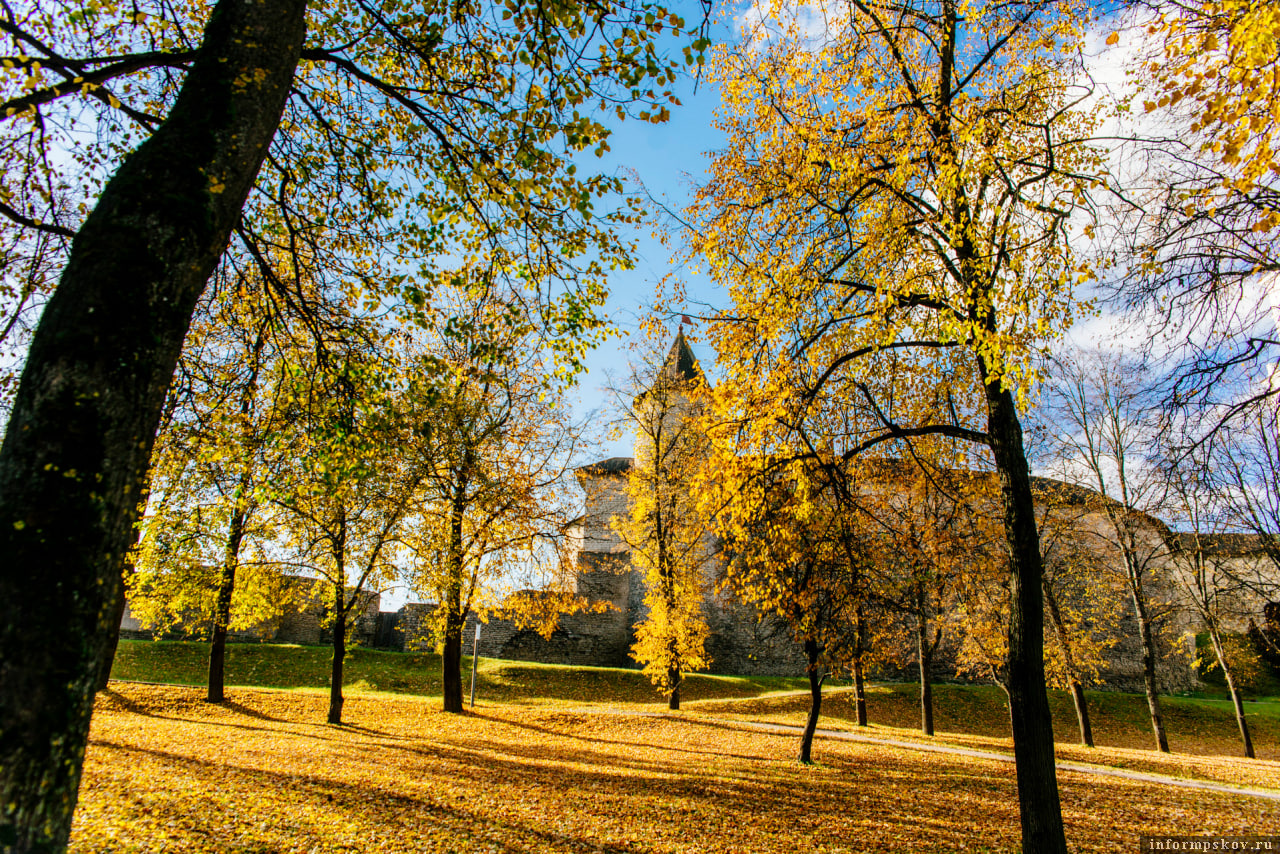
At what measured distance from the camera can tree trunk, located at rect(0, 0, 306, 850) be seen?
1.99m

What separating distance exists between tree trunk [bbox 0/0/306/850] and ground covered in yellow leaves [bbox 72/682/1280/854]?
12.9 feet

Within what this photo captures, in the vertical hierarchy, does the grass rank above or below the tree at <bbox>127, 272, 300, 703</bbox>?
below

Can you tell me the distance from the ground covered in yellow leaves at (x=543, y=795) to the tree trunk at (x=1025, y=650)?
5.63 ft

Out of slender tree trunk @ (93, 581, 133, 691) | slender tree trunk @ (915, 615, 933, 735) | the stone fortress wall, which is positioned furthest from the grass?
slender tree trunk @ (93, 581, 133, 691)

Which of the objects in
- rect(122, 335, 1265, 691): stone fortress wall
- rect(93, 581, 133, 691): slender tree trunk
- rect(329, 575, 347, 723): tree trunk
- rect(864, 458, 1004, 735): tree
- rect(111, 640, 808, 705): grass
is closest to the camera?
rect(93, 581, 133, 691): slender tree trunk

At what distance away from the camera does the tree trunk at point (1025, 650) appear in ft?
16.8

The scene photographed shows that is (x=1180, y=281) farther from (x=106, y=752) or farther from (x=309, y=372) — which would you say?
(x=106, y=752)

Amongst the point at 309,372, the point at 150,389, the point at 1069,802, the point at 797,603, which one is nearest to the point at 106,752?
the point at 309,372

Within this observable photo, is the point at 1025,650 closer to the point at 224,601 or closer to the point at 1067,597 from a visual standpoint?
the point at 224,601

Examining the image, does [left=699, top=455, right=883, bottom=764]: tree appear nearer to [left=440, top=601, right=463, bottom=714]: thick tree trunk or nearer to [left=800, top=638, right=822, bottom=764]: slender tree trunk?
[left=800, top=638, right=822, bottom=764]: slender tree trunk

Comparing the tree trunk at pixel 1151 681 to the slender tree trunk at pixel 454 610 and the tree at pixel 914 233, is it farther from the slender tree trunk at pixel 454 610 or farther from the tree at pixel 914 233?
the slender tree trunk at pixel 454 610

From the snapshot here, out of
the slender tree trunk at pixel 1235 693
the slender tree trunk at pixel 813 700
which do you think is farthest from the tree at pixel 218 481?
the slender tree trunk at pixel 1235 693

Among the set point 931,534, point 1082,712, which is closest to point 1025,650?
point 931,534

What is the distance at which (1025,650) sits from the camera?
18.1ft
